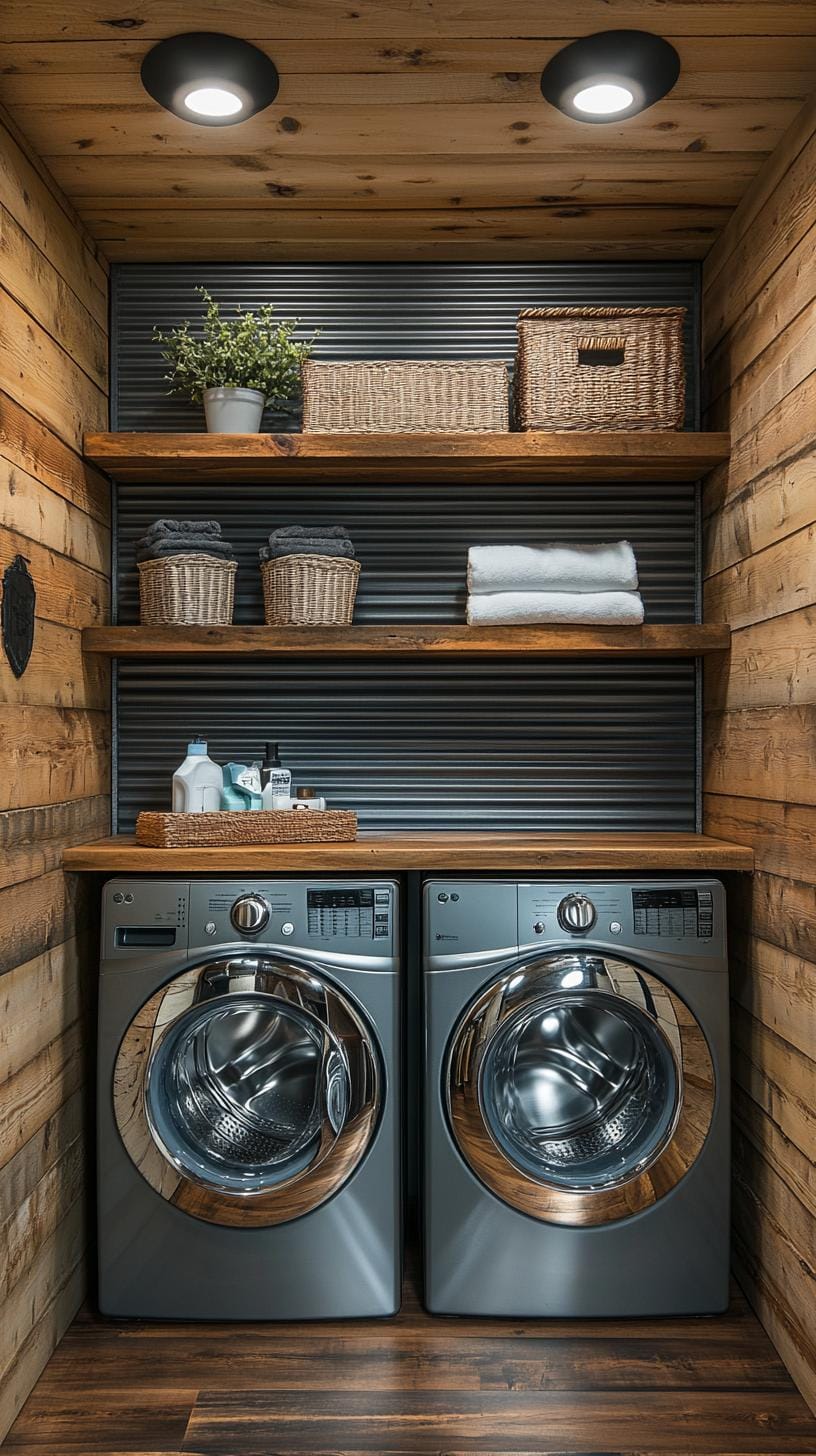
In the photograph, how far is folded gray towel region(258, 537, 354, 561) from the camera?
245cm

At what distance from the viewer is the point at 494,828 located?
9.00 feet

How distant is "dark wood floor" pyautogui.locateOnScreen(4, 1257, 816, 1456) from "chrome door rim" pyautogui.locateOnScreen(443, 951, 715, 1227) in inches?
10.3

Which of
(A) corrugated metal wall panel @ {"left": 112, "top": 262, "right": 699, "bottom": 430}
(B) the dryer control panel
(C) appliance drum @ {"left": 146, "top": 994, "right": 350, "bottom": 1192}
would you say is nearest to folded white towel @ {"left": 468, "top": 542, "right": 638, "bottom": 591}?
(A) corrugated metal wall panel @ {"left": 112, "top": 262, "right": 699, "bottom": 430}

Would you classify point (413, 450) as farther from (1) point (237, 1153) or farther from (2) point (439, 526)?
(1) point (237, 1153)

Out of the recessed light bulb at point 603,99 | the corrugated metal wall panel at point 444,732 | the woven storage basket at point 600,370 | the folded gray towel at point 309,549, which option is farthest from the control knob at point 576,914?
the recessed light bulb at point 603,99

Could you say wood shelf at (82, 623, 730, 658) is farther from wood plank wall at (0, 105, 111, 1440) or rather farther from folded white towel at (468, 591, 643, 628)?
wood plank wall at (0, 105, 111, 1440)

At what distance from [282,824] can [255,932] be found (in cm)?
25

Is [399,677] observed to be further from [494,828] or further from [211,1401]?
[211,1401]

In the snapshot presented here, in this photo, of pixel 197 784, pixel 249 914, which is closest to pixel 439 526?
pixel 197 784

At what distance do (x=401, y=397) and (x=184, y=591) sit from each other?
676 millimetres

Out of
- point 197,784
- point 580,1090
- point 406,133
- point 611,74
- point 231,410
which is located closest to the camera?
point 611,74

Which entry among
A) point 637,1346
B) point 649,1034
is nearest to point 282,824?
point 649,1034

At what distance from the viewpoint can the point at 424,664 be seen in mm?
2746

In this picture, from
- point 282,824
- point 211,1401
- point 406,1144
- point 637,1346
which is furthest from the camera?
point 406,1144
